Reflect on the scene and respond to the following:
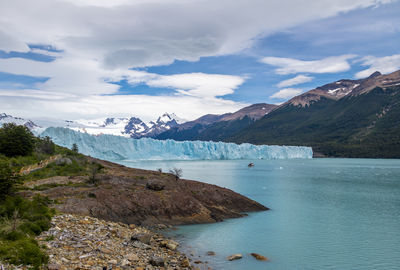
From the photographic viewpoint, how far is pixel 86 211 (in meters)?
20.0

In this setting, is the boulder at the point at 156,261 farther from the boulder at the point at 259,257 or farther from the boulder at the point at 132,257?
the boulder at the point at 259,257

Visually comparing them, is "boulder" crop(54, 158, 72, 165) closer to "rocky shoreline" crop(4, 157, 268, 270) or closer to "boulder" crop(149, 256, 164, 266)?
"rocky shoreline" crop(4, 157, 268, 270)

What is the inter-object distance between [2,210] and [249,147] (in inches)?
4561

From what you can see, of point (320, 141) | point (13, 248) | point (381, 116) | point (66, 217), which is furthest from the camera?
point (381, 116)

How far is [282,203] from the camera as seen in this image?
112ft

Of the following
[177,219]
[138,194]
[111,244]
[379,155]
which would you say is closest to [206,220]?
[177,219]

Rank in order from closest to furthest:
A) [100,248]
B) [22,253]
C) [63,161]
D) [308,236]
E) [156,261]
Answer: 1. [22,253]
2. [100,248]
3. [156,261]
4. [308,236]
5. [63,161]

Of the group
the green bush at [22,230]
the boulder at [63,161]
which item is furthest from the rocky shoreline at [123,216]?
the boulder at [63,161]

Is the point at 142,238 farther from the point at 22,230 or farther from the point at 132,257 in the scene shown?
the point at 22,230

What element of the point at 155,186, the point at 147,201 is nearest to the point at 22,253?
the point at 147,201

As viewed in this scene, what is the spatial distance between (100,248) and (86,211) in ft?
23.8

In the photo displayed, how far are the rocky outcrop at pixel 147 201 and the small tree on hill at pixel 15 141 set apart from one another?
764cm

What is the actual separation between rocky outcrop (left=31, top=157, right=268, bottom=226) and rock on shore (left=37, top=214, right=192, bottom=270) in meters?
3.63

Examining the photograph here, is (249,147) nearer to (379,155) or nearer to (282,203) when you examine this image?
(379,155)
